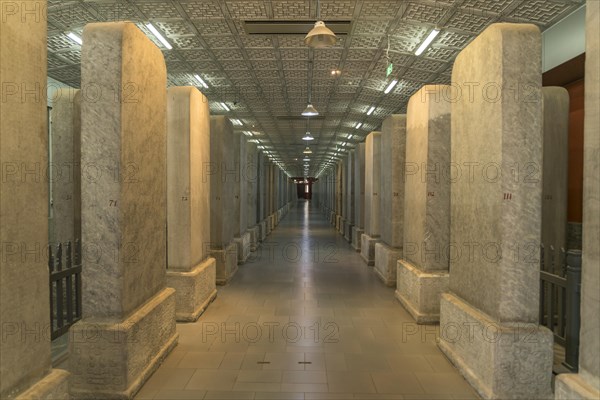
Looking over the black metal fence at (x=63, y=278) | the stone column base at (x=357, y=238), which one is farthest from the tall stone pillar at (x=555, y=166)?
the stone column base at (x=357, y=238)

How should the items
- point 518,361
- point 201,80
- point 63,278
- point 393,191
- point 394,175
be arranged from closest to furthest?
point 518,361, point 63,278, point 394,175, point 393,191, point 201,80

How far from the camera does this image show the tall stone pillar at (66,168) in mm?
6109

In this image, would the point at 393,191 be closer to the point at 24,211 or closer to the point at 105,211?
the point at 105,211

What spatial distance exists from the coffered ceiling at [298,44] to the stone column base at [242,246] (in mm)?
4259

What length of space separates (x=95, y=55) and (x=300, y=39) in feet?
17.0

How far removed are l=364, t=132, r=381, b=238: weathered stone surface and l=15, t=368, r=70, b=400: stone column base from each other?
8.33 metres

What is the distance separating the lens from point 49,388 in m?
2.57

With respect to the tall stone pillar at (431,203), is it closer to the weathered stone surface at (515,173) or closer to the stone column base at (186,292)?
the weathered stone surface at (515,173)

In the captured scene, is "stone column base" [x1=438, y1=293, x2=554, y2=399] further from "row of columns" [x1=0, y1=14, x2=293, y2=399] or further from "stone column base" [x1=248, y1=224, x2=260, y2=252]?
"stone column base" [x1=248, y1=224, x2=260, y2=252]

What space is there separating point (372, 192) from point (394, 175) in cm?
219

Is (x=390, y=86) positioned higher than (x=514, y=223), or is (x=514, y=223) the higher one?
(x=390, y=86)

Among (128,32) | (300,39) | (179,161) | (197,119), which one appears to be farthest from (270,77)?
(128,32)

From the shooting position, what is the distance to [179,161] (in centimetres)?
584

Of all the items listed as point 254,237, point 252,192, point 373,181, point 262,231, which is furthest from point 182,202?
point 262,231
